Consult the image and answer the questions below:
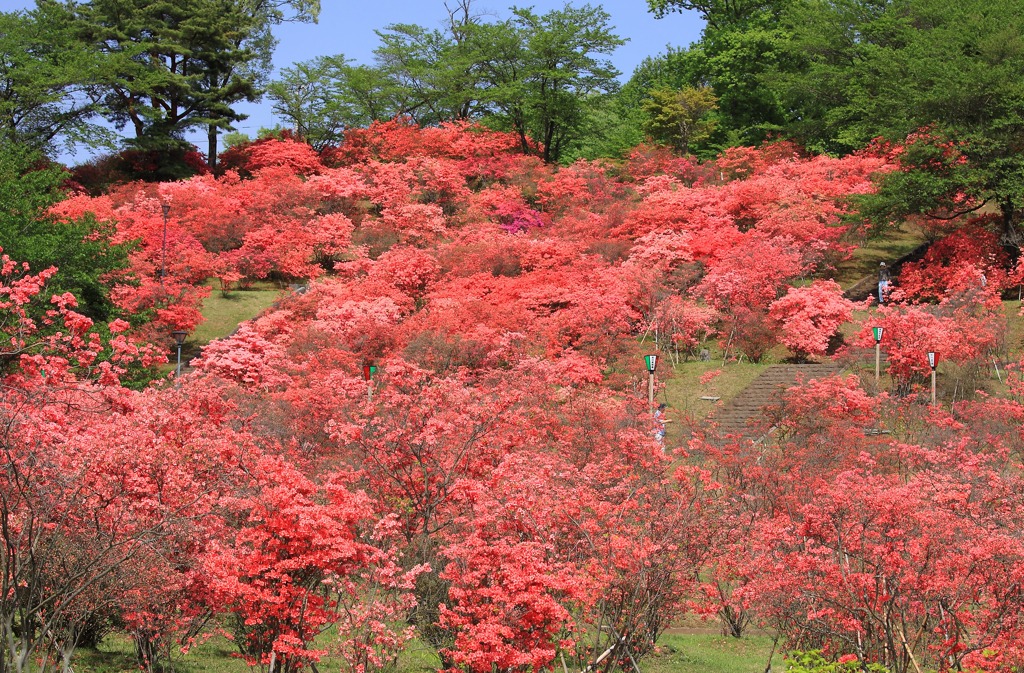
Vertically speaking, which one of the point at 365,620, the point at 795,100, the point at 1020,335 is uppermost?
the point at 795,100

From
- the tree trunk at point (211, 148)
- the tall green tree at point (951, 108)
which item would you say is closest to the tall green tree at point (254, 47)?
the tree trunk at point (211, 148)

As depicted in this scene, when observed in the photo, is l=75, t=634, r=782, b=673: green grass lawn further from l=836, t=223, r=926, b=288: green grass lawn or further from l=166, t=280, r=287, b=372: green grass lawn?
l=836, t=223, r=926, b=288: green grass lawn

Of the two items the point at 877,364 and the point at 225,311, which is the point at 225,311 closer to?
the point at 225,311

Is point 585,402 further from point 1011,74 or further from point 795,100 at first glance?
point 795,100

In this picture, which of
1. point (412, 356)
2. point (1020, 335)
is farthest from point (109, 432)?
point (1020, 335)

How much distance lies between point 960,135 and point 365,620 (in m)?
24.4

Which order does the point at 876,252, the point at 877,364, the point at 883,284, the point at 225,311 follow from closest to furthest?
the point at 877,364 < the point at 883,284 < the point at 225,311 < the point at 876,252

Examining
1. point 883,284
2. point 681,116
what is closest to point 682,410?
point 883,284

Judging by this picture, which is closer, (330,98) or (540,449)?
(540,449)

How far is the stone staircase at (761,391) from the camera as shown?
21812 millimetres

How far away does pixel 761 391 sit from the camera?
23391 mm

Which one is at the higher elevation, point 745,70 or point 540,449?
point 745,70

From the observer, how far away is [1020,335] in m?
24.6

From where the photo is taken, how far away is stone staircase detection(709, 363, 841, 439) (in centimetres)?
2181
